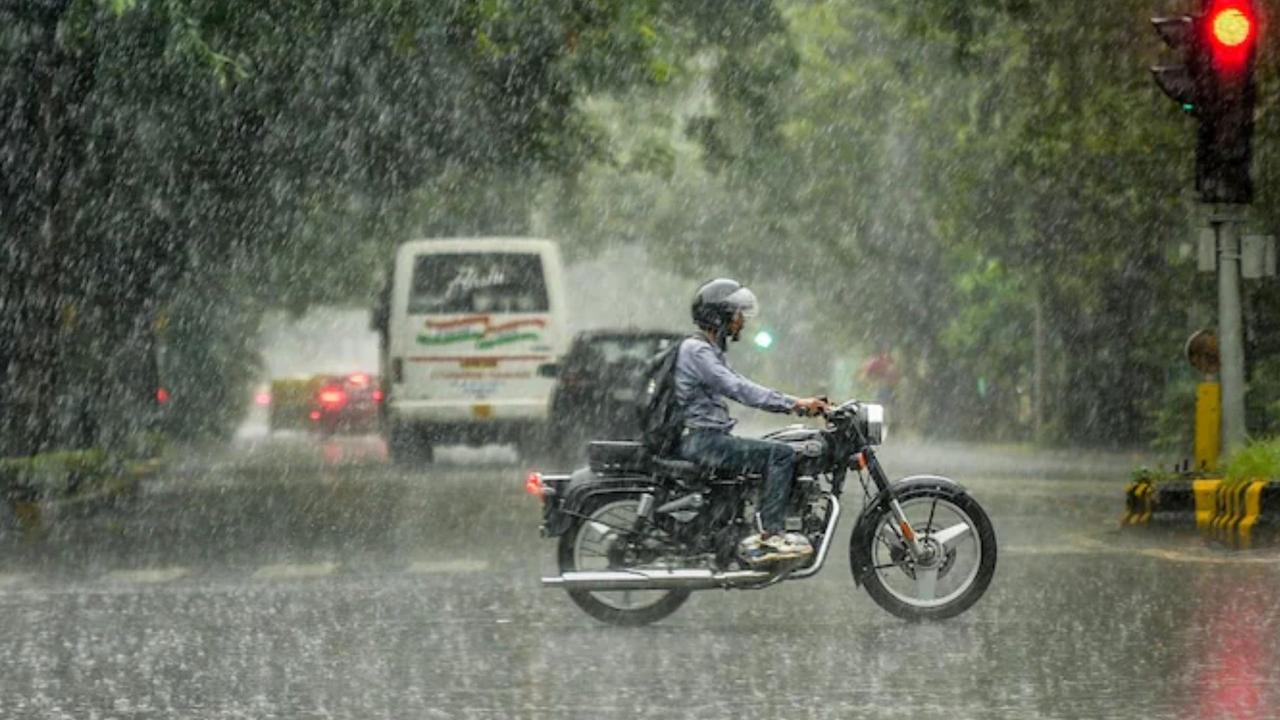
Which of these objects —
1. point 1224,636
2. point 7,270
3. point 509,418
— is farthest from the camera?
point 509,418

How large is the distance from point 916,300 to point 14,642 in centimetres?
3985

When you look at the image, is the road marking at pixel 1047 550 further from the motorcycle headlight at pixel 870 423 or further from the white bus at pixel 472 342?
the white bus at pixel 472 342

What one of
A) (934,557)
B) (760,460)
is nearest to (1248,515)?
(934,557)

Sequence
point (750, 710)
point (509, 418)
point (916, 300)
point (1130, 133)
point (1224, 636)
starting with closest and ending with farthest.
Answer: point (750, 710) → point (1224, 636) → point (1130, 133) → point (509, 418) → point (916, 300)

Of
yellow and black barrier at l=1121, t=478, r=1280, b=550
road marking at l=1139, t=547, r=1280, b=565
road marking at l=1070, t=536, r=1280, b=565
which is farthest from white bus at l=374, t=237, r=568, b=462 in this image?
road marking at l=1139, t=547, r=1280, b=565

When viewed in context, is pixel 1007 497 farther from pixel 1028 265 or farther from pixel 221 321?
pixel 221 321

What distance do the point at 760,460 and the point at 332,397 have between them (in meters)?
47.9

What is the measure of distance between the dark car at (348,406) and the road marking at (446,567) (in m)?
42.9

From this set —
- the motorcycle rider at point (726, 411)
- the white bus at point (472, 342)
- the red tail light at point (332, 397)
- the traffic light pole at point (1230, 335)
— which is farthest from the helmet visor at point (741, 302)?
the red tail light at point (332, 397)

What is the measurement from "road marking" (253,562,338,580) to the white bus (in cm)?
1727

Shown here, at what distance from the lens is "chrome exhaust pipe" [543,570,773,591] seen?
39.1 feet

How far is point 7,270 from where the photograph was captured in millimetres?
26125

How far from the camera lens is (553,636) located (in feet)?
38.3

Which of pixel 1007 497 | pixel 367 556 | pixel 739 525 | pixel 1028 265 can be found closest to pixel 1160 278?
pixel 1028 265
